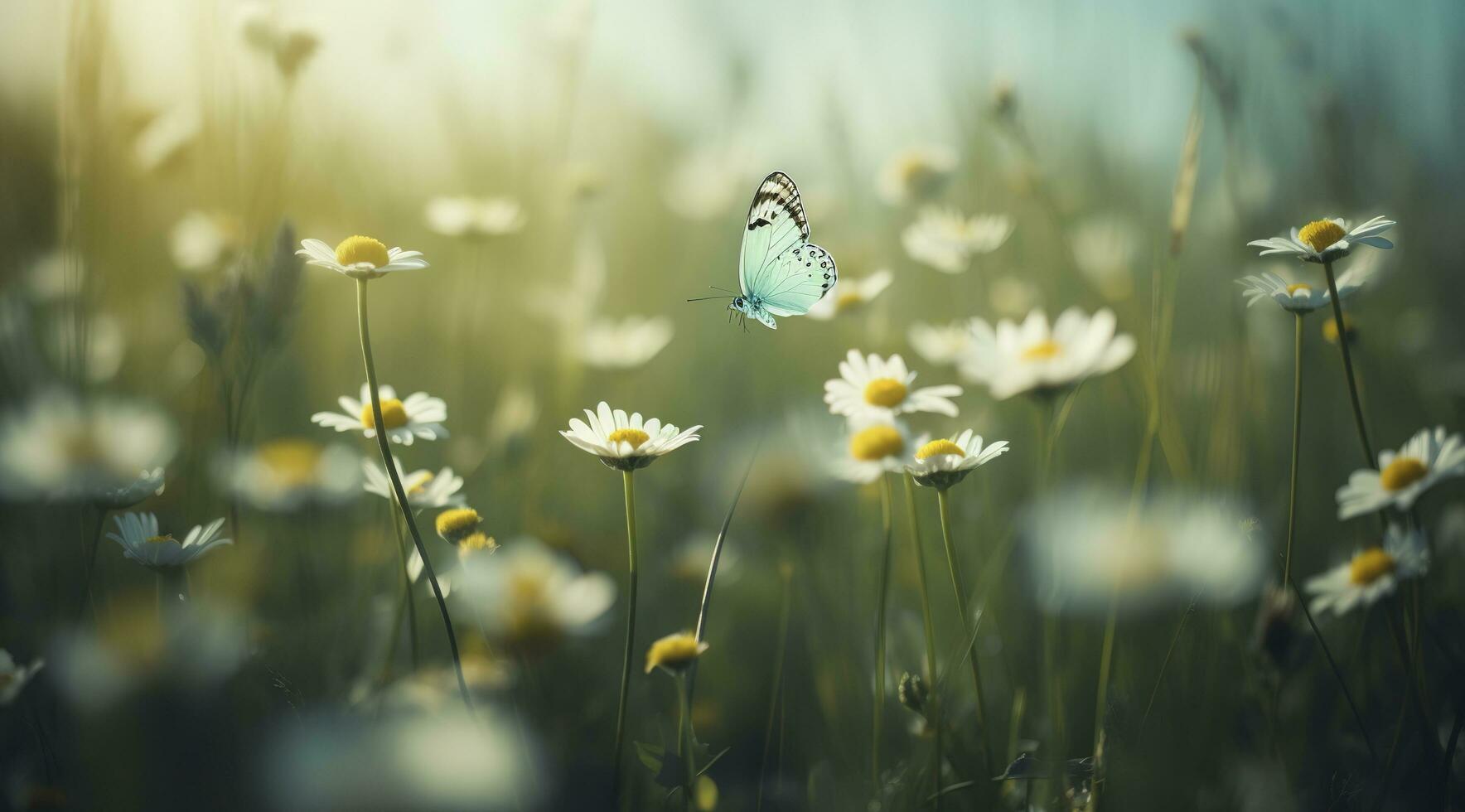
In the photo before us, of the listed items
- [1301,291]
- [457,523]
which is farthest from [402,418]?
[1301,291]

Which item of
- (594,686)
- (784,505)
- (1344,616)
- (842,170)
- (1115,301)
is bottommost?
(594,686)

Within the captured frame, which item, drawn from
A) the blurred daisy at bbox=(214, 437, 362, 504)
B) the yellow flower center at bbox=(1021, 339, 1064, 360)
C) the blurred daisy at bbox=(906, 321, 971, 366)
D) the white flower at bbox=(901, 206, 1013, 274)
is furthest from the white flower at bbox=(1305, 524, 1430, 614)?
the blurred daisy at bbox=(214, 437, 362, 504)

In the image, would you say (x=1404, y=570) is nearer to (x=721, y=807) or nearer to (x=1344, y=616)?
(x=1344, y=616)

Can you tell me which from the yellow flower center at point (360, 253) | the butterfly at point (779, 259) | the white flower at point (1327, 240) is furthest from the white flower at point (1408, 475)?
the yellow flower center at point (360, 253)

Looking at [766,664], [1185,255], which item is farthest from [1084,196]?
[766,664]

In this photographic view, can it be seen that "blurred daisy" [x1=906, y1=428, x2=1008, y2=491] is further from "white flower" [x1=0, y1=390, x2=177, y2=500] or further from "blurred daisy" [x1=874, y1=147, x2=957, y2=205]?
"blurred daisy" [x1=874, y1=147, x2=957, y2=205]
